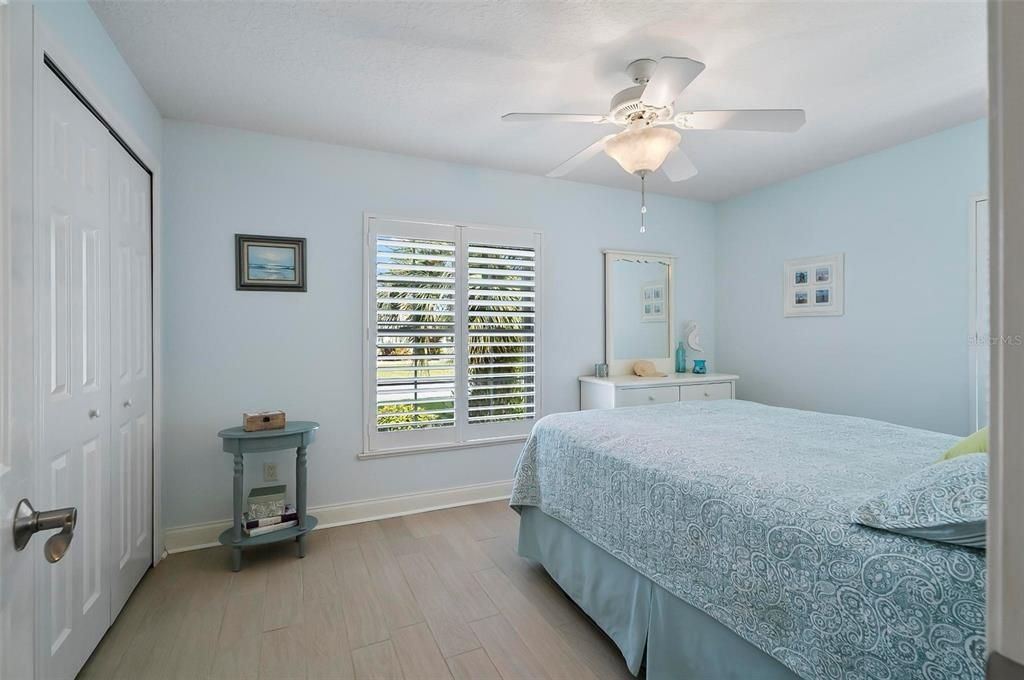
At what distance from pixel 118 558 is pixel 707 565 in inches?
96.6

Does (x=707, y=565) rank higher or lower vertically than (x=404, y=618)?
higher

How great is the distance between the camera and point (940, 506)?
1027mm

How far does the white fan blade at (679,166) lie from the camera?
246 centimetres

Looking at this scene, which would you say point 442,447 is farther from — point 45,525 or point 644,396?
point 45,525

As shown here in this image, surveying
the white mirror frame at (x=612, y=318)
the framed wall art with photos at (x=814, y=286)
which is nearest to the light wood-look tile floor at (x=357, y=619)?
the white mirror frame at (x=612, y=318)

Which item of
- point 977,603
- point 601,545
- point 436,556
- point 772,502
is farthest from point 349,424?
point 977,603

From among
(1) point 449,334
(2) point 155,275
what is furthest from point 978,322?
(2) point 155,275

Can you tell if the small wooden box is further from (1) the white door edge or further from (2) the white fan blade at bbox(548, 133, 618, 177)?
(2) the white fan blade at bbox(548, 133, 618, 177)

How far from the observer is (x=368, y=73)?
2.35 metres

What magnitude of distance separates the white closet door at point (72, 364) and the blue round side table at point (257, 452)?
0.63m

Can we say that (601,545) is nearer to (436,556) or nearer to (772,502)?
(772,502)

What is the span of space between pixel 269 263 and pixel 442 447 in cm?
172

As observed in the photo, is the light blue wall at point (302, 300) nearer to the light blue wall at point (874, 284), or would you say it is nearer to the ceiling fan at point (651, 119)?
the ceiling fan at point (651, 119)

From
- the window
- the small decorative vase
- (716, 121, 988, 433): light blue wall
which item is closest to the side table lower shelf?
the window
